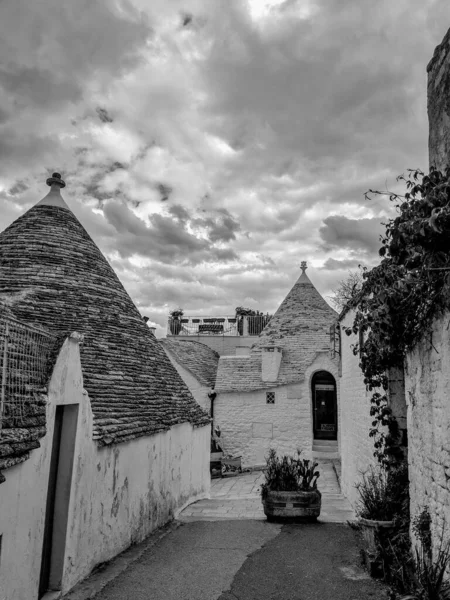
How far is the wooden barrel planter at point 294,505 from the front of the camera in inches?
313

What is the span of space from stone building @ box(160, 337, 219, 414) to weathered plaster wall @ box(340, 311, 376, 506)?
28.1ft

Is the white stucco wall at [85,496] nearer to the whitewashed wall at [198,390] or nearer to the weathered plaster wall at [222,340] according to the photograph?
the whitewashed wall at [198,390]

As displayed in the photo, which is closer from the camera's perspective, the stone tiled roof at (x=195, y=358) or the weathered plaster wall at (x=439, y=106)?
the weathered plaster wall at (x=439, y=106)

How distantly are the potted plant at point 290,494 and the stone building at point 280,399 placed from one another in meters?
10.1

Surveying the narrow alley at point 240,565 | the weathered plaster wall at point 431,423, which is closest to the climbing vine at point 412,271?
the weathered plaster wall at point 431,423

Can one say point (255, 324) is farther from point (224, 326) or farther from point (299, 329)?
point (299, 329)

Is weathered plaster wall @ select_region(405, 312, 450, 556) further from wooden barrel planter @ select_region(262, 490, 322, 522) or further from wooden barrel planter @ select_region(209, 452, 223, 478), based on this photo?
wooden barrel planter @ select_region(209, 452, 223, 478)

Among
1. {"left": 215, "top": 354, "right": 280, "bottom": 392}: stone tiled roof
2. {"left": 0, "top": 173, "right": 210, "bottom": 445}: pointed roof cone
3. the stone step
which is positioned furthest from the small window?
{"left": 0, "top": 173, "right": 210, "bottom": 445}: pointed roof cone

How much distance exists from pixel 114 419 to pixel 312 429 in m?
13.0

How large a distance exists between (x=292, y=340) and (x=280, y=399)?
2843 millimetres

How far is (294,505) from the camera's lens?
316 inches

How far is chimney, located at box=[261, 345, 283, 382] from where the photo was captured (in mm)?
18980

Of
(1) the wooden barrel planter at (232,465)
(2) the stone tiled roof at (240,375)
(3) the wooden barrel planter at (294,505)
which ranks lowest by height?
(1) the wooden barrel planter at (232,465)

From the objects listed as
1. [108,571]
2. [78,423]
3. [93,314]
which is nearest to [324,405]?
[93,314]
